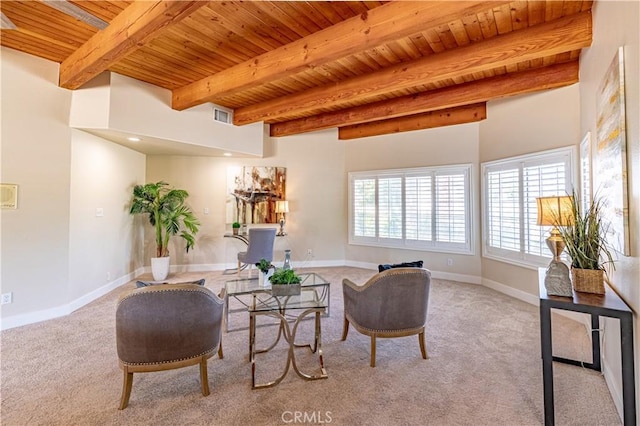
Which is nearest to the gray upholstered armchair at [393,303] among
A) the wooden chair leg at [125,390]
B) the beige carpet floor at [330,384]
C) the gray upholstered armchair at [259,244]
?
the beige carpet floor at [330,384]

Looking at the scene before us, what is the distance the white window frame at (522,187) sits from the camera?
143 inches

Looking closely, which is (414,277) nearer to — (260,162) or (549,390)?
(549,390)

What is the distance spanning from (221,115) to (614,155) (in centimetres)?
518

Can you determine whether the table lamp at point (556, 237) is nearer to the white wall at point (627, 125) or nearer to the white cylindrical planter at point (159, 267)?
the white wall at point (627, 125)

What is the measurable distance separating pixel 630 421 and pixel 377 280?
5.17ft

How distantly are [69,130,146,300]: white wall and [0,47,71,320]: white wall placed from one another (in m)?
0.14

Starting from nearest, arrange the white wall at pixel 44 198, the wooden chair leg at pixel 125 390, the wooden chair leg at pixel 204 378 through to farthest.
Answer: the wooden chair leg at pixel 125 390, the wooden chair leg at pixel 204 378, the white wall at pixel 44 198

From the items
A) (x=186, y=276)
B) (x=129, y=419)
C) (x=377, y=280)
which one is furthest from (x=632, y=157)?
(x=186, y=276)

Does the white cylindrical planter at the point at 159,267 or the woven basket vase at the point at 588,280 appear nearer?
the woven basket vase at the point at 588,280

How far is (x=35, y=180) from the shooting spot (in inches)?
133

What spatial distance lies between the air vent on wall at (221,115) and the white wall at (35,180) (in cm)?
200

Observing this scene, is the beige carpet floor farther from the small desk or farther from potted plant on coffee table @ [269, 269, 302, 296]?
potted plant on coffee table @ [269, 269, 302, 296]

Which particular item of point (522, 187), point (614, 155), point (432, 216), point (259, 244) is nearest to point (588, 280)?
point (614, 155)

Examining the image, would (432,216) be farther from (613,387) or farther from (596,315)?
(596,315)
